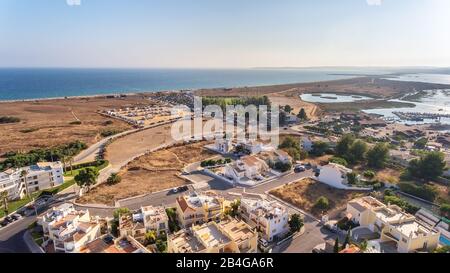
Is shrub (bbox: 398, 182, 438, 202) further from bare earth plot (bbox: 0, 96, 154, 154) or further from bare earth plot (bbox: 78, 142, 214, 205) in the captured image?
bare earth plot (bbox: 0, 96, 154, 154)

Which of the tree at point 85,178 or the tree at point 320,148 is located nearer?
the tree at point 85,178

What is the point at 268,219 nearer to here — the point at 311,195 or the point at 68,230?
the point at 311,195

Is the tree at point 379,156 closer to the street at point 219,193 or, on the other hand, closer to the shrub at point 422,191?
the shrub at point 422,191

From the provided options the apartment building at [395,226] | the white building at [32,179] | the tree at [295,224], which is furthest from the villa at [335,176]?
the white building at [32,179]
